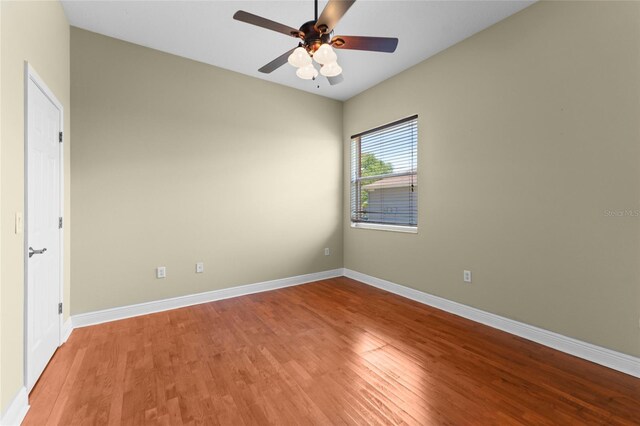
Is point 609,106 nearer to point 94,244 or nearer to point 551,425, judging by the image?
point 551,425

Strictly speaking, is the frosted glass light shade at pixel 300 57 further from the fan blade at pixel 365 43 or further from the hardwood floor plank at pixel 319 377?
the hardwood floor plank at pixel 319 377

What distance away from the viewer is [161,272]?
3.17 meters

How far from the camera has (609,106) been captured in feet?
6.75

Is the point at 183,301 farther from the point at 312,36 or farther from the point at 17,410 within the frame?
the point at 312,36

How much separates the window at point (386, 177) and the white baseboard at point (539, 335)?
2.86 ft

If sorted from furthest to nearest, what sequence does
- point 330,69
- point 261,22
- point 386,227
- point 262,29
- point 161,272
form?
point 386,227, point 161,272, point 262,29, point 330,69, point 261,22

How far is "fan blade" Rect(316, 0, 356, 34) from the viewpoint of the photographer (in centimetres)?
159

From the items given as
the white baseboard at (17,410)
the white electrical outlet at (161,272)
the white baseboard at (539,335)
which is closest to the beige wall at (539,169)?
the white baseboard at (539,335)

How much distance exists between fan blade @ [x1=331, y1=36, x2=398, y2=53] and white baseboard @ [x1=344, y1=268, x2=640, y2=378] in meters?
2.61

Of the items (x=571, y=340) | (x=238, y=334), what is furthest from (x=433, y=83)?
(x=238, y=334)

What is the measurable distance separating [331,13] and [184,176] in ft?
8.02

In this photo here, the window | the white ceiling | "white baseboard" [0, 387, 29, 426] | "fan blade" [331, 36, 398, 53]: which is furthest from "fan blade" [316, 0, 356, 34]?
"white baseboard" [0, 387, 29, 426]

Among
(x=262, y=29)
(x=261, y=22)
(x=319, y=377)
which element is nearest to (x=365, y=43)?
(x=261, y=22)

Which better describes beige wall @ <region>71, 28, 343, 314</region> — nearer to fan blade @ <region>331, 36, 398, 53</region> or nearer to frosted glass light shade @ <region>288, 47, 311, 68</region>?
frosted glass light shade @ <region>288, 47, 311, 68</region>
